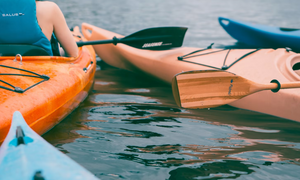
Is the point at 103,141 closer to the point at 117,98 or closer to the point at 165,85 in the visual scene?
the point at 117,98

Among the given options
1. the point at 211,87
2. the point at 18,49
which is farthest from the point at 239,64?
the point at 18,49

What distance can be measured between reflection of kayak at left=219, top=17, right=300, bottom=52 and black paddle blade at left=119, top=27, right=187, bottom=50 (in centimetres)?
195

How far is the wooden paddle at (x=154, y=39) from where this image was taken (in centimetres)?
A: 368

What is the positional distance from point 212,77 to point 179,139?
1.76 feet

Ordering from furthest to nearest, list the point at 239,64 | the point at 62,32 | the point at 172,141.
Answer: the point at 239,64 → the point at 62,32 → the point at 172,141

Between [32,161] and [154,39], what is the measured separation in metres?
2.80

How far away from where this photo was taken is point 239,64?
2961mm

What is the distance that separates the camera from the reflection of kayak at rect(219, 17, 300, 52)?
14.9ft

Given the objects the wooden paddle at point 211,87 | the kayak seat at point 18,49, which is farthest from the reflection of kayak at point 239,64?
the kayak seat at point 18,49

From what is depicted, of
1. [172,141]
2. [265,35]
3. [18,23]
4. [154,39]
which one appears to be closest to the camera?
[172,141]

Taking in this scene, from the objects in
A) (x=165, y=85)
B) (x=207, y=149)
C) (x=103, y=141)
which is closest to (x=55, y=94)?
(x=103, y=141)

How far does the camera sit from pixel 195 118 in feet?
8.25

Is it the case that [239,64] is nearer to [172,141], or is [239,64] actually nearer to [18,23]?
[172,141]

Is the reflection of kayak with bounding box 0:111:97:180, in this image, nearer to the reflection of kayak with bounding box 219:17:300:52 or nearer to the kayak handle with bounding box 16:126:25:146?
the kayak handle with bounding box 16:126:25:146
